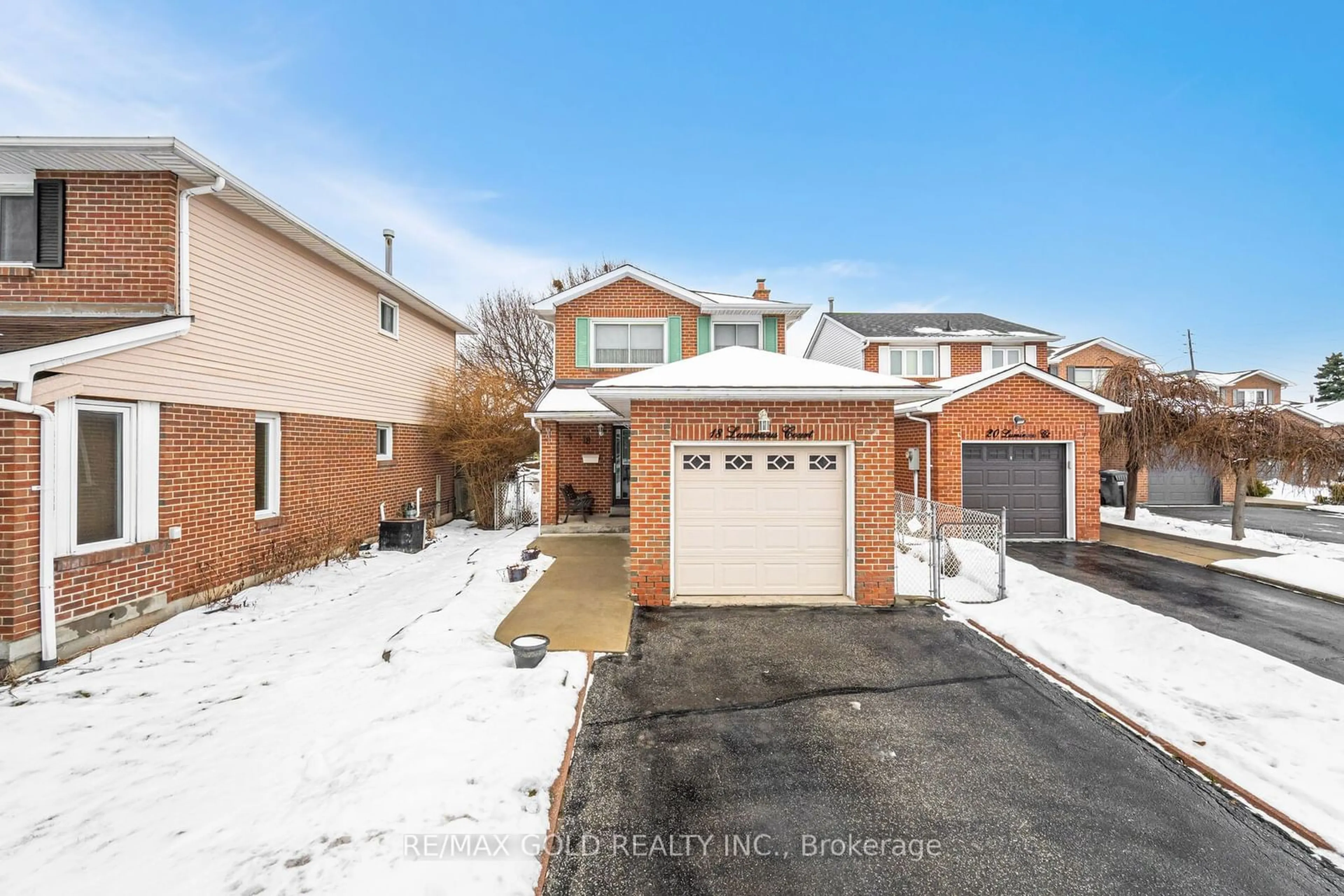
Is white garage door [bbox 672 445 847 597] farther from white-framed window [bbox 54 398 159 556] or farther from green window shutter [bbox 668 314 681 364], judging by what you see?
green window shutter [bbox 668 314 681 364]

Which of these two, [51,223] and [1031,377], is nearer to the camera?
[51,223]

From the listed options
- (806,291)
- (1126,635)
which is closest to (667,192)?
(806,291)

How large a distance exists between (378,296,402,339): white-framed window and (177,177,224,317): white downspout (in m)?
4.91

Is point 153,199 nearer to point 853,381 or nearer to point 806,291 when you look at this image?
point 853,381

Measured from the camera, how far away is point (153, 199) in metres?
6.54

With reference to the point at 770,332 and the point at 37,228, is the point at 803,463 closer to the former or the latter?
the point at 770,332

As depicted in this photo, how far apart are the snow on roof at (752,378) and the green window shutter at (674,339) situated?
617 centimetres

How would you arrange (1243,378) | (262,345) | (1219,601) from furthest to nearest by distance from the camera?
(1243,378)
(262,345)
(1219,601)

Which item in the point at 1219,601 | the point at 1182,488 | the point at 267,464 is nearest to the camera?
the point at 1219,601

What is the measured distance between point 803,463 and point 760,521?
1026 millimetres

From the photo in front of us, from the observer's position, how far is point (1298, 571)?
28.5ft

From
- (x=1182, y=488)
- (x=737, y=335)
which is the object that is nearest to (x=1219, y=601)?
(x=737, y=335)

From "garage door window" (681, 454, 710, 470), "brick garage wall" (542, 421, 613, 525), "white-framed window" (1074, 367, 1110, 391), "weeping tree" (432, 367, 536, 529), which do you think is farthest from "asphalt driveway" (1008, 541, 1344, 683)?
"white-framed window" (1074, 367, 1110, 391)

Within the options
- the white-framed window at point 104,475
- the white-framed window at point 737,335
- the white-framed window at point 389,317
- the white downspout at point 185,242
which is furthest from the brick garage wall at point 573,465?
the white-framed window at point 104,475
